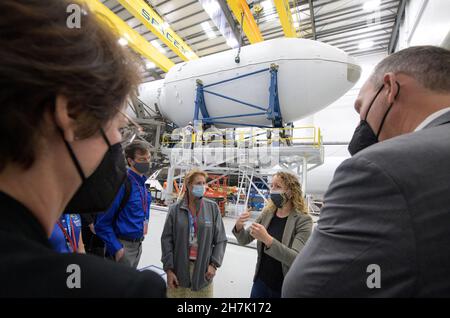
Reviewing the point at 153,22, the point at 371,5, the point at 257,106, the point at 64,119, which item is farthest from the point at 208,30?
the point at 64,119

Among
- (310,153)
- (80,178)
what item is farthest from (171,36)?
(80,178)

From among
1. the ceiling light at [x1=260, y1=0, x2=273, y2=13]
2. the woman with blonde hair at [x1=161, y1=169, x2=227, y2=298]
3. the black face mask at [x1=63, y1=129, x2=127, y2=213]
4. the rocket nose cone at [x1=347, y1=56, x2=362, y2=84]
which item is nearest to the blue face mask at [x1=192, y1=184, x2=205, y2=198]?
the woman with blonde hair at [x1=161, y1=169, x2=227, y2=298]

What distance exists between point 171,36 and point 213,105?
11.8ft

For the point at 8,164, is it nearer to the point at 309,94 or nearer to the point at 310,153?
the point at 309,94

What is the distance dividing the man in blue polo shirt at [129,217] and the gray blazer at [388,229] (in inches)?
79.2

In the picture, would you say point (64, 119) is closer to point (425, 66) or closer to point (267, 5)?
point (425, 66)

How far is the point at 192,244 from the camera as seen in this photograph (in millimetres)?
2287

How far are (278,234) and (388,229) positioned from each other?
1.58 meters

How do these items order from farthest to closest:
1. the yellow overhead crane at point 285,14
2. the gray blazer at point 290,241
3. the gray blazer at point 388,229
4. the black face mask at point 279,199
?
the yellow overhead crane at point 285,14 < the black face mask at point 279,199 < the gray blazer at point 290,241 < the gray blazer at point 388,229

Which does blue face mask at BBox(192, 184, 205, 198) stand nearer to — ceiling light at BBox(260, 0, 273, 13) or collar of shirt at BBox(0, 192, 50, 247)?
collar of shirt at BBox(0, 192, 50, 247)

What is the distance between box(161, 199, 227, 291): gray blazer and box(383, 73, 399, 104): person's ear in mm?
1875

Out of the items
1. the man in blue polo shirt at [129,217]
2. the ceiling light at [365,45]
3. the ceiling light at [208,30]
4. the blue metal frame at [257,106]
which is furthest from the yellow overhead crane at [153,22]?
the ceiling light at [365,45]

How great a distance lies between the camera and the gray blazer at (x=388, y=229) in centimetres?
56

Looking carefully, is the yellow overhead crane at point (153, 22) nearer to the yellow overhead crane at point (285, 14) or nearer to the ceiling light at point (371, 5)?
the yellow overhead crane at point (285, 14)
